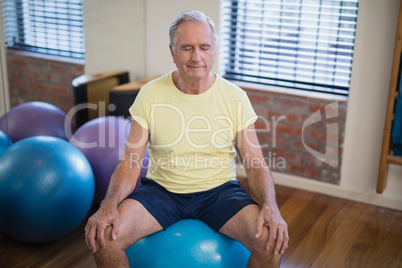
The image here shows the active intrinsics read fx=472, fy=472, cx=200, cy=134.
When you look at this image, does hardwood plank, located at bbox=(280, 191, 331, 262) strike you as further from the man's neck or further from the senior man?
the man's neck

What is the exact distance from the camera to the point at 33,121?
8.42ft

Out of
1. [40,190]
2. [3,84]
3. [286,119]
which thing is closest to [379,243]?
[286,119]

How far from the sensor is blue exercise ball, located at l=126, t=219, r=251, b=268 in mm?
1654

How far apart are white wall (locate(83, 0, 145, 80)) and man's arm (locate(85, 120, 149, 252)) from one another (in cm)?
138

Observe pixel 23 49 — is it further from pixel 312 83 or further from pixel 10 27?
pixel 312 83

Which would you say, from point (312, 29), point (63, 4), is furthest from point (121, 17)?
point (312, 29)

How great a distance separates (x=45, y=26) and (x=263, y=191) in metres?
1.61

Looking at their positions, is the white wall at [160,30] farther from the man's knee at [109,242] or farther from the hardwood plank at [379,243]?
the man's knee at [109,242]

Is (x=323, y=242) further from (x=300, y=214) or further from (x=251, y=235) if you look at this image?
(x=251, y=235)

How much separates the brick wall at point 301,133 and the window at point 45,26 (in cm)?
116

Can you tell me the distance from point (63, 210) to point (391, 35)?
197cm

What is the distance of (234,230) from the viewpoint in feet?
5.64

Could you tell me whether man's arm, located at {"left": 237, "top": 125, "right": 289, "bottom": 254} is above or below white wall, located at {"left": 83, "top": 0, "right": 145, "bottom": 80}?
below

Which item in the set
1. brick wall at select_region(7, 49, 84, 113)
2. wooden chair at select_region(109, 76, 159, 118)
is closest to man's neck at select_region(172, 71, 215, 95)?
brick wall at select_region(7, 49, 84, 113)
